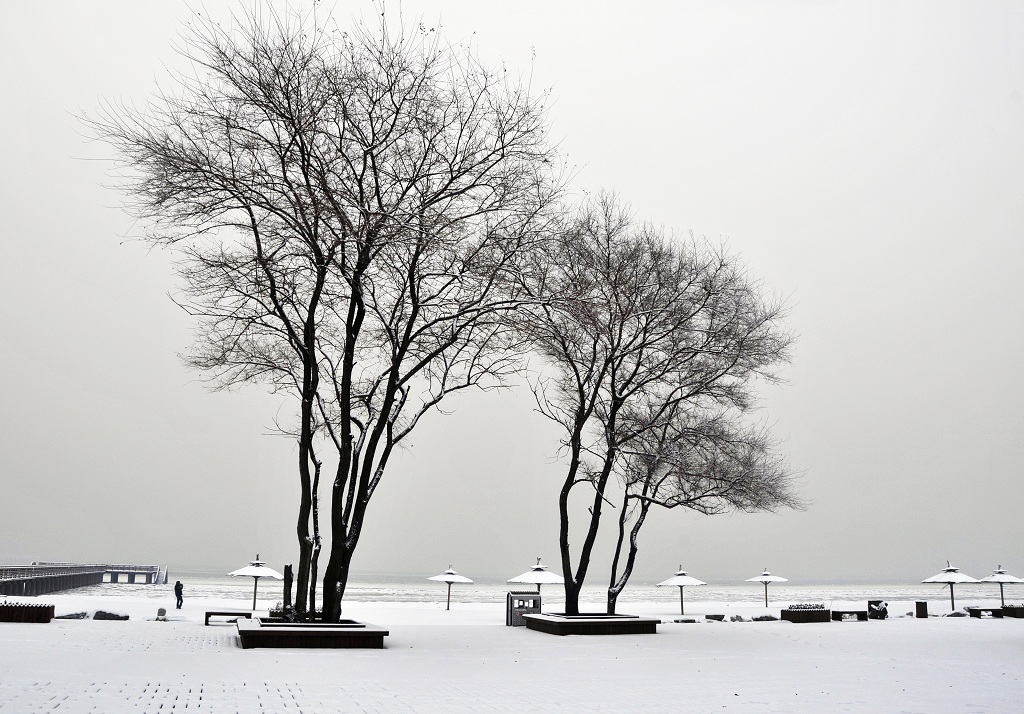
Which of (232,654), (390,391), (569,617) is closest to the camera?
(232,654)

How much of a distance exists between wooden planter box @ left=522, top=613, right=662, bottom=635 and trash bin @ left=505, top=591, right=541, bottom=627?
1631mm

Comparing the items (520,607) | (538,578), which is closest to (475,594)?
(538,578)

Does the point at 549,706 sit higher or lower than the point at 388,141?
lower

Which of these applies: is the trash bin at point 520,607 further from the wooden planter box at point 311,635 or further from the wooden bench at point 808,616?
the wooden bench at point 808,616

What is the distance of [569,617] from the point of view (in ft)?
62.5

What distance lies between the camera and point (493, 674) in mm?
11344

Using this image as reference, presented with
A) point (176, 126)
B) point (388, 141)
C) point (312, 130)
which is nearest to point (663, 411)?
point (388, 141)

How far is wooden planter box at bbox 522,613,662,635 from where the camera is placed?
1852 cm

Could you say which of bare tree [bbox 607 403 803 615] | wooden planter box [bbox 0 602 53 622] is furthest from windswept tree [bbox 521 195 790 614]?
wooden planter box [bbox 0 602 53 622]

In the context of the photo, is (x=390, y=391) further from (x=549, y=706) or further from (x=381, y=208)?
(x=549, y=706)

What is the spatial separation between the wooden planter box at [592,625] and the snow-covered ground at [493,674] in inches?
21.7

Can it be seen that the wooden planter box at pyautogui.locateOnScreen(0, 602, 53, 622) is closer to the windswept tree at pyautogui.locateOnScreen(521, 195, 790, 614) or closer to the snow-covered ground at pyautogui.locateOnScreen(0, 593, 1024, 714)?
the snow-covered ground at pyautogui.locateOnScreen(0, 593, 1024, 714)

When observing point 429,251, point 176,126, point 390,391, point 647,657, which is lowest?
point 647,657

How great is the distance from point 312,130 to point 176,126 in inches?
92.1
